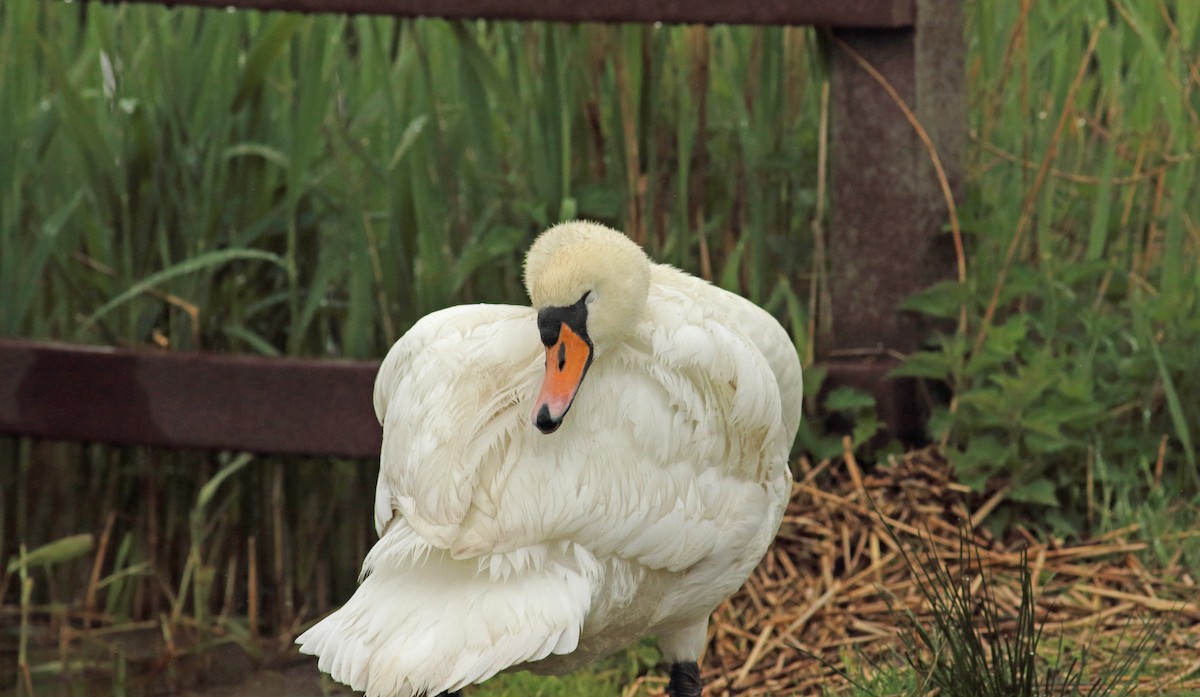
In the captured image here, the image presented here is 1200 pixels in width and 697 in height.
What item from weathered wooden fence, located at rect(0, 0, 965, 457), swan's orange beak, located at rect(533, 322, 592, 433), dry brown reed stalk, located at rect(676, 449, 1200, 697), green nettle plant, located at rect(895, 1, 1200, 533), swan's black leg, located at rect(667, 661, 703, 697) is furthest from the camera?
green nettle plant, located at rect(895, 1, 1200, 533)

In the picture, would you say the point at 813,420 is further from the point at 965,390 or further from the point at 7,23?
the point at 7,23

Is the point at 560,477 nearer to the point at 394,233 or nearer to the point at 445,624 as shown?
the point at 445,624

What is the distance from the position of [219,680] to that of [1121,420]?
7.54 ft

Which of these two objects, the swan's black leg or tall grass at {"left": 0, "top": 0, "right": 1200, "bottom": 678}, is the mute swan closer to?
the swan's black leg

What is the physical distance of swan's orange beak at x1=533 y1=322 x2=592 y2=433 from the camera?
237 cm

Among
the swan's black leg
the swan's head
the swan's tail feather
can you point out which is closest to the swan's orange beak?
the swan's head

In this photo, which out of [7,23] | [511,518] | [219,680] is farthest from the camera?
[7,23]

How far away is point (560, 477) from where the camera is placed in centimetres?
251

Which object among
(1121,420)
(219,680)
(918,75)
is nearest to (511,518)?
(219,680)

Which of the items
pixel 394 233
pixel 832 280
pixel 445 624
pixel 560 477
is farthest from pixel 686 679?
pixel 394 233

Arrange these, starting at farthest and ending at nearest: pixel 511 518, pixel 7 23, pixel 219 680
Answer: pixel 7 23, pixel 219 680, pixel 511 518

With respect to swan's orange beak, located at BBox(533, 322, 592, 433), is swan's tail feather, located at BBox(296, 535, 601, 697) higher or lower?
lower

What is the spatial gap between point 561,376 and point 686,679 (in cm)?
91

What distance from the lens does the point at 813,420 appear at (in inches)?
156
